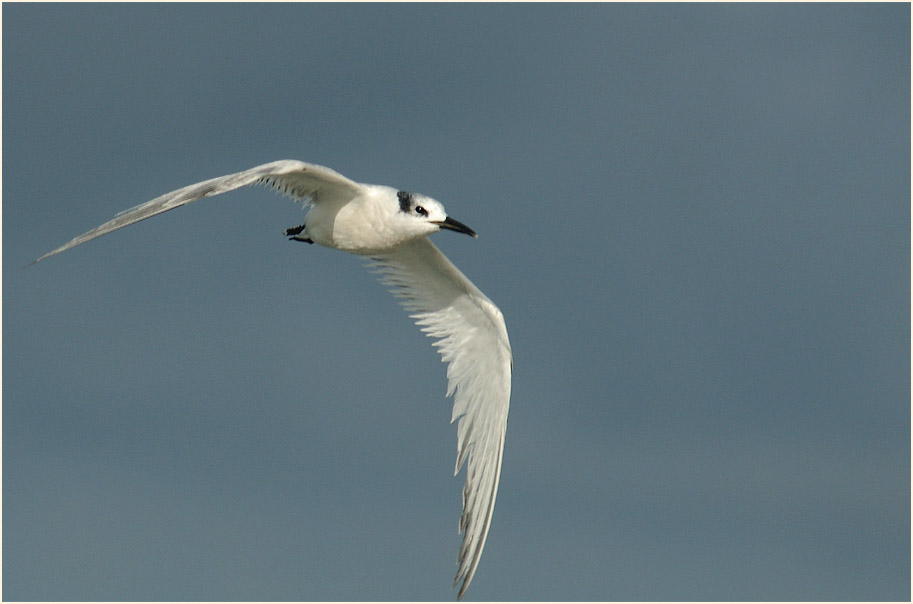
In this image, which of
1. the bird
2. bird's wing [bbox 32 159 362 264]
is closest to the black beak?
the bird

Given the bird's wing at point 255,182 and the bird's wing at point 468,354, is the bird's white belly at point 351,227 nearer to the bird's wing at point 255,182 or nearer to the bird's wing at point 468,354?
the bird's wing at point 255,182

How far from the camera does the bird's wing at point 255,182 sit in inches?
568

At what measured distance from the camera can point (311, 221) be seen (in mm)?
19094

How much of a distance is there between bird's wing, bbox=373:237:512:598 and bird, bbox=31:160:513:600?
19 millimetres

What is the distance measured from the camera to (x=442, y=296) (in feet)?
70.4

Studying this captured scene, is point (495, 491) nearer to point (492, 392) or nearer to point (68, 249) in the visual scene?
point (492, 392)

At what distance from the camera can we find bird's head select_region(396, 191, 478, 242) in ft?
59.9

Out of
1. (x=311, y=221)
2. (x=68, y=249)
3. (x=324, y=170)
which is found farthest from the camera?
(x=311, y=221)

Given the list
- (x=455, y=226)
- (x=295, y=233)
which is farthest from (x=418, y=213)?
(x=295, y=233)

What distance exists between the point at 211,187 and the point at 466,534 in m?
8.82

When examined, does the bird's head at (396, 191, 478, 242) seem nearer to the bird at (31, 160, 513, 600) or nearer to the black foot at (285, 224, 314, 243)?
the bird at (31, 160, 513, 600)

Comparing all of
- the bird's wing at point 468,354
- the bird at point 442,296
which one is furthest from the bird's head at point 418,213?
the bird's wing at point 468,354

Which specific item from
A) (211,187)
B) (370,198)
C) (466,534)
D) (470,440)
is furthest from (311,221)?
(466,534)

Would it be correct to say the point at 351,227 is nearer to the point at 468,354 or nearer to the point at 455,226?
the point at 455,226
